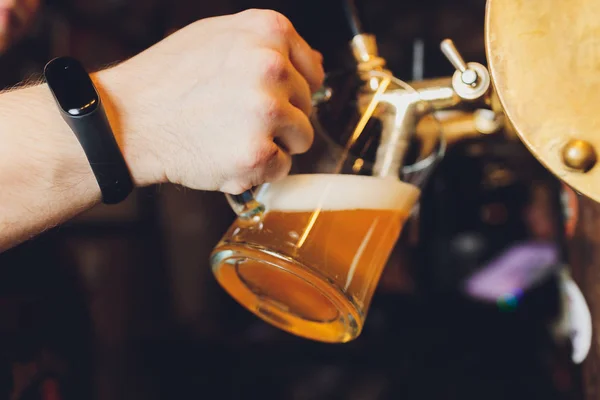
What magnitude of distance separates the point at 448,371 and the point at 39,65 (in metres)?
1.97

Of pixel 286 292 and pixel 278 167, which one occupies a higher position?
pixel 278 167

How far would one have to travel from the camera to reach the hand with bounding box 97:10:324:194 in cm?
69

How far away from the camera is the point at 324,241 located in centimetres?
72

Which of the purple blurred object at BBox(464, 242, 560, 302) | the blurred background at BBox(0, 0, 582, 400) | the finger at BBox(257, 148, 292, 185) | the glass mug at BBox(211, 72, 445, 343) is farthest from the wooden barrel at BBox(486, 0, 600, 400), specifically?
the purple blurred object at BBox(464, 242, 560, 302)

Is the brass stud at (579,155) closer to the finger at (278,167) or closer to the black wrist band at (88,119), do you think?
the finger at (278,167)

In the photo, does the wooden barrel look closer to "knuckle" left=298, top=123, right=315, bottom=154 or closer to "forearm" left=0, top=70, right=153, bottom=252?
"knuckle" left=298, top=123, right=315, bottom=154

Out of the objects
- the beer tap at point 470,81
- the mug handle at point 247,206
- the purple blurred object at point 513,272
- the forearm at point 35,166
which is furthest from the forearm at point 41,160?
the purple blurred object at point 513,272

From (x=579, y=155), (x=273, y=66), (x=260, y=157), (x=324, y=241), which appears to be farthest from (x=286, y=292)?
(x=579, y=155)

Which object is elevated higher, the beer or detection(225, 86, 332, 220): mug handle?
detection(225, 86, 332, 220): mug handle

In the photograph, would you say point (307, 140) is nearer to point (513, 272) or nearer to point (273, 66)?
point (273, 66)

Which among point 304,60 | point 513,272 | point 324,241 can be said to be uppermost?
point 304,60

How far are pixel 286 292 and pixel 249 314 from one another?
1.54 meters

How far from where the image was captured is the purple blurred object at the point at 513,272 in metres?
1.65

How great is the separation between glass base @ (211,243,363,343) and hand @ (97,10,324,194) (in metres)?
0.11
